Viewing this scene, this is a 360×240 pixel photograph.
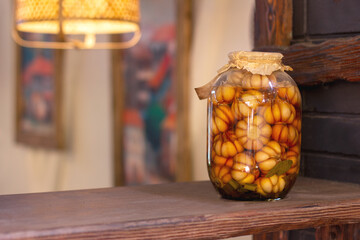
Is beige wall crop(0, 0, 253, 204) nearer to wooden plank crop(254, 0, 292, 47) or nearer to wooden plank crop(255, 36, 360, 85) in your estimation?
wooden plank crop(254, 0, 292, 47)

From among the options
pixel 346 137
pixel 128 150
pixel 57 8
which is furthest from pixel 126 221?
pixel 128 150

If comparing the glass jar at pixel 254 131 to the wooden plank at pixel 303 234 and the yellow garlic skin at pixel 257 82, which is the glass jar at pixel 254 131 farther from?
the wooden plank at pixel 303 234

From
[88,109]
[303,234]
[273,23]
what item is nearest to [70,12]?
[273,23]

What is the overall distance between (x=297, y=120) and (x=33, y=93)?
10.7 ft

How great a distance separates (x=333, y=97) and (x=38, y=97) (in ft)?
10.0

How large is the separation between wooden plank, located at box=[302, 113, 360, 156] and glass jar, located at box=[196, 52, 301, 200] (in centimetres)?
21

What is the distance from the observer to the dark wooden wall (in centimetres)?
123

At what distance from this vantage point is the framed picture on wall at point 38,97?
12.7 ft

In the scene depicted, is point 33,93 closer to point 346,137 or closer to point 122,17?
point 122,17

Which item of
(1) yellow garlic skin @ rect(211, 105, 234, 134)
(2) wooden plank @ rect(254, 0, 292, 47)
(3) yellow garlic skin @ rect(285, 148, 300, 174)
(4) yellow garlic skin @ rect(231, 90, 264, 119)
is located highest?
(2) wooden plank @ rect(254, 0, 292, 47)

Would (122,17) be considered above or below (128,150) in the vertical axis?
above

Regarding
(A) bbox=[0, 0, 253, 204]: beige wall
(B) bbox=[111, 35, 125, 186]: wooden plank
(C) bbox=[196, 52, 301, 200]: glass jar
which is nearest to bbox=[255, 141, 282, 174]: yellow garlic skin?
(C) bbox=[196, 52, 301, 200]: glass jar

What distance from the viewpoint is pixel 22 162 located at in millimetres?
4414

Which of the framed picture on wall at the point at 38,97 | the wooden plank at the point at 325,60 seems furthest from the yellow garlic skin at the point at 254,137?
the framed picture on wall at the point at 38,97
